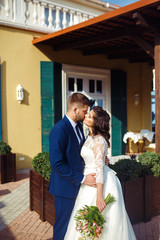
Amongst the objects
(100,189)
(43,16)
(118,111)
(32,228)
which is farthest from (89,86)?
(100,189)

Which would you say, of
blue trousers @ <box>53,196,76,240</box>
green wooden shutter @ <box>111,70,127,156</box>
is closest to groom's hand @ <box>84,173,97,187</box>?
blue trousers @ <box>53,196,76,240</box>

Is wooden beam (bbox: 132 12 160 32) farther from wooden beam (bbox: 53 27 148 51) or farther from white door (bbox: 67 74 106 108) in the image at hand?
white door (bbox: 67 74 106 108)

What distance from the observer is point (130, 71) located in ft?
30.3

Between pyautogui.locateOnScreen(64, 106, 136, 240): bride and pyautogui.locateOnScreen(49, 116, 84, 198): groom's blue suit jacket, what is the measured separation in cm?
9

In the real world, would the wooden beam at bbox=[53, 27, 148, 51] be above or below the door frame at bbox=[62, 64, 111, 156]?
above

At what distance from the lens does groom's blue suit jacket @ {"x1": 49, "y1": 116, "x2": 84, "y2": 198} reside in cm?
215

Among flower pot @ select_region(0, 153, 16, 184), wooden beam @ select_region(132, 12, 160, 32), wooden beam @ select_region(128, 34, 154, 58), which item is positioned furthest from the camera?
flower pot @ select_region(0, 153, 16, 184)

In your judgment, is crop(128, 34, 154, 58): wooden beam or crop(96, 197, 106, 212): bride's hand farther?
crop(128, 34, 154, 58): wooden beam

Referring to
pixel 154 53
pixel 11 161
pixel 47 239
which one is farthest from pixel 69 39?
pixel 47 239

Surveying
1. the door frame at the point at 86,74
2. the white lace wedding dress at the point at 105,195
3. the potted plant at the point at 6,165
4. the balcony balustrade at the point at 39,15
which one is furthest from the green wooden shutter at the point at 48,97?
the white lace wedding dress at the point at 105,195

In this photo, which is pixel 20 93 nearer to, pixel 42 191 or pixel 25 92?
pixel 25 92

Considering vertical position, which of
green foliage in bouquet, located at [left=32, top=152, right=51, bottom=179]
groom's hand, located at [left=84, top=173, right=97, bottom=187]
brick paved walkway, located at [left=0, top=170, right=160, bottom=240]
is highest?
groom's hand, located at [left=84, top=173, right=97, bottom=187]

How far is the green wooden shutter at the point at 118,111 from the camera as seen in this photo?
8.56 metres

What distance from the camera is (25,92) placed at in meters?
6.88
